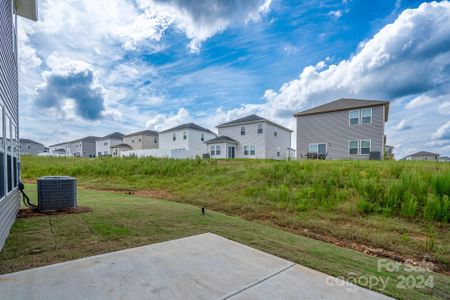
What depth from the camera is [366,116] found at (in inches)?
655

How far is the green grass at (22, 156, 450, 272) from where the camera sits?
391 centimetres

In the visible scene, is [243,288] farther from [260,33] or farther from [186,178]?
[260,33]

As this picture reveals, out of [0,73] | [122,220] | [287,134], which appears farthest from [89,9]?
[287,134]

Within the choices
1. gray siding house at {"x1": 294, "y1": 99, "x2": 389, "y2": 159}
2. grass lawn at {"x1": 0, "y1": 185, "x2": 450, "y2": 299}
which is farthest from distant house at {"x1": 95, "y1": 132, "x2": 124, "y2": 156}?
grass lawn at {"x1": 0, "y1": 185, "x2": 450, "y2": 299}

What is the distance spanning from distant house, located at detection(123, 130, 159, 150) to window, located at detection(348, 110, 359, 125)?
2894 centimetres

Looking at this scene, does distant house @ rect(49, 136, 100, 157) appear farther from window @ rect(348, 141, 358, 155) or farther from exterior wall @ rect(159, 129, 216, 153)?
window @ rect(348, 141, 358, 155)

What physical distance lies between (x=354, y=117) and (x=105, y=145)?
4213 cm

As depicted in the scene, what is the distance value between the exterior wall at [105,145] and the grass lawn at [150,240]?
134 feet

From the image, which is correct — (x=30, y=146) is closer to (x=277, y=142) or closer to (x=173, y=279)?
(x=277, y=142)

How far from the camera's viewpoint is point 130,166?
Answer: 1386 cm

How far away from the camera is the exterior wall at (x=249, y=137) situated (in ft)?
75.2

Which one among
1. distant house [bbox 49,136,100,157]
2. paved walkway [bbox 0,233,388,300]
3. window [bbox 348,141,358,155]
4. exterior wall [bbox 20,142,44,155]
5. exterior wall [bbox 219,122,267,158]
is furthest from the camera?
distant house [bbox 49,136,100,157]

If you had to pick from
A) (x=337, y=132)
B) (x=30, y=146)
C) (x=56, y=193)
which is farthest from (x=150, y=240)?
(x=30, y=146)

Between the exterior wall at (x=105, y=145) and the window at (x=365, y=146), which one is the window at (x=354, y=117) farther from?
the exterior wall at (x=105, y=145)
